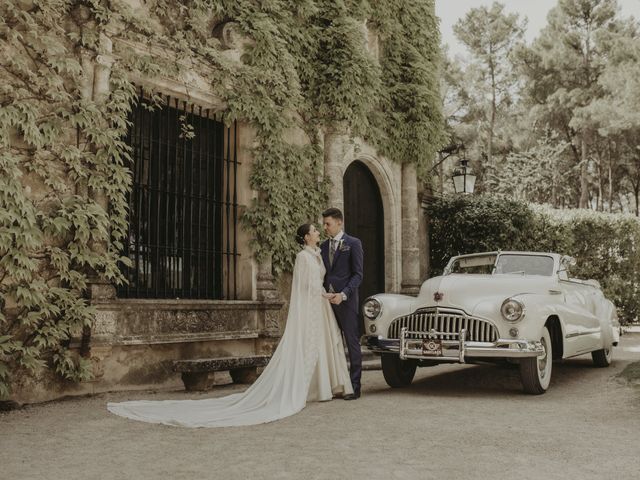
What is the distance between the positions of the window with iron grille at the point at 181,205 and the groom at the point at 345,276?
230cm

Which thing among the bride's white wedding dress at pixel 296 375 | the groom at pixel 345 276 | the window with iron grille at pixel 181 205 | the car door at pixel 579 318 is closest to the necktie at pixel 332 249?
the groom at pixel 345 276

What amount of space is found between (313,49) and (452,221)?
4.85m

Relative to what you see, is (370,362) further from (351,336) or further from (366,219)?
(351,336)

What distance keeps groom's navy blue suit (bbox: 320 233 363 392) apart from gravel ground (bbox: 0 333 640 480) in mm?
597

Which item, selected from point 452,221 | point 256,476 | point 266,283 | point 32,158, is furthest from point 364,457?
point 452,221

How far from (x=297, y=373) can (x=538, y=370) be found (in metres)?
2.50

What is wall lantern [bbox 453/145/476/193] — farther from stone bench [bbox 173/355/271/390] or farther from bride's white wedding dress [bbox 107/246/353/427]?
bride's white wedding dress [bbox 107/246/353/427]

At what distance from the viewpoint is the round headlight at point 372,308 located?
7.36 metres

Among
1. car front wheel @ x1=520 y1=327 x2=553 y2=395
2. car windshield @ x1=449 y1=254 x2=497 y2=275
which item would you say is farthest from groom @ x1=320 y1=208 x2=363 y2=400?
car windshield @ x1=449 y1=254 x2=497 y2=275

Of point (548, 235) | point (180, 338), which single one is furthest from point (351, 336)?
point (548, 235)

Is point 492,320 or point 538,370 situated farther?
point 538,370

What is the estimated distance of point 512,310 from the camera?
658cm

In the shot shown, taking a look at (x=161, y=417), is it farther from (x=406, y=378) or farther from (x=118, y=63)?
(x=118, y=63)

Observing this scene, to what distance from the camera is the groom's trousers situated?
6.67 meters
